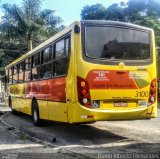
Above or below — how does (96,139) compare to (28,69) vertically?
below

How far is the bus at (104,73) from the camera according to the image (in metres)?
10.8

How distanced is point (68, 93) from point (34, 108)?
4551mm

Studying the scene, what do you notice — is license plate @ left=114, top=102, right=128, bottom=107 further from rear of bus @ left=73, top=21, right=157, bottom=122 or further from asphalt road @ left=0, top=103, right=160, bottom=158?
asphalt road @ left=0, top=103, right=160, bottom=158

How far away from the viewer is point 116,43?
1128 cm

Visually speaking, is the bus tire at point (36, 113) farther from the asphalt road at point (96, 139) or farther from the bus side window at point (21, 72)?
the bus side window at point (21, 72)

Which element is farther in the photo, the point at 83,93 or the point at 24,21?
the point at 24,21

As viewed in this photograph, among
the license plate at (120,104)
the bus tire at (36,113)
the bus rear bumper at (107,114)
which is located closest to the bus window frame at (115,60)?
the license plate at (120,104)

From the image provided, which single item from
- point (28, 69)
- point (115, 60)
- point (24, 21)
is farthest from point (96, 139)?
point (24, 21)

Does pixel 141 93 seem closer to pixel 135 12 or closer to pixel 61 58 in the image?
pixel 61 58

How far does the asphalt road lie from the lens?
930 centimetres

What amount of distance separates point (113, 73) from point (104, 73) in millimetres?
265

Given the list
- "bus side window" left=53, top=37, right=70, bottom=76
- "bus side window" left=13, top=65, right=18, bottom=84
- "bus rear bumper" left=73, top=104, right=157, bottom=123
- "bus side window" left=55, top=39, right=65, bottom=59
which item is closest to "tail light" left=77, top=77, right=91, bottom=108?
"bus rear bumper" left=73, top=104, right=157, bottom=123

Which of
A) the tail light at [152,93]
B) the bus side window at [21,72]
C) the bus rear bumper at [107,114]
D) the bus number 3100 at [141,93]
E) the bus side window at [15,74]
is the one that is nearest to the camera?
the bus rear bumper at [107,114]

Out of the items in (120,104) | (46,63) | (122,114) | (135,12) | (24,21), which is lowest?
(122,114)
